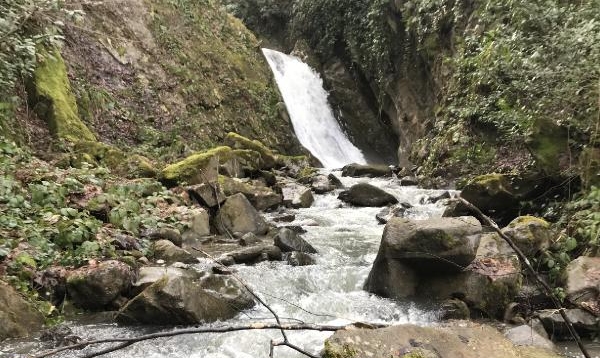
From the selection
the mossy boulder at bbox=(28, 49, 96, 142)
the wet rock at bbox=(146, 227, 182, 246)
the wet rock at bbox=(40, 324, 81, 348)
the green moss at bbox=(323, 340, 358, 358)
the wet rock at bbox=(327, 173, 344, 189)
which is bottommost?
the green moss at bbox=(323, 340, 358, 358)

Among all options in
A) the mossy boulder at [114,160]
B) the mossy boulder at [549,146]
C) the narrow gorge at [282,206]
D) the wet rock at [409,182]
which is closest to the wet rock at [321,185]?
the narrow gorge at [282,206]

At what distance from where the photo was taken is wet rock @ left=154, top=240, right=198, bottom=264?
21.3ft

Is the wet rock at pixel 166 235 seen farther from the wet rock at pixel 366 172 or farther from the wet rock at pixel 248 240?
the wet rock at pixel 366 172

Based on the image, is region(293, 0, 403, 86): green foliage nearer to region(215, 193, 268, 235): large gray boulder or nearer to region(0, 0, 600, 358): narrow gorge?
region(0, 0, 600, 358): narrow gorge

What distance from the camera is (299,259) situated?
670 cm

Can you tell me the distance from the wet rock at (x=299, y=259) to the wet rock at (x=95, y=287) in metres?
2.30

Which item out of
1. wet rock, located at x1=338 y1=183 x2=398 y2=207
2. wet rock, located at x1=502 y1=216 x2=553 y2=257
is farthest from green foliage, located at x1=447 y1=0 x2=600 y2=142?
wet rock, located at x1=338 y1=183 x2=398 y2=207

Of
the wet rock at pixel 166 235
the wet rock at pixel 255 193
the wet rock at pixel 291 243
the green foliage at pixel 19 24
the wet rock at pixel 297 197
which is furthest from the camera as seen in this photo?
the wet rock at pixel 297 197

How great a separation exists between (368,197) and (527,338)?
21.6ft

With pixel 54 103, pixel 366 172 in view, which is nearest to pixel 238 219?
pixel 54 103

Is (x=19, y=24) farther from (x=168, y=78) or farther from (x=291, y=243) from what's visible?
(x=168, y=78)

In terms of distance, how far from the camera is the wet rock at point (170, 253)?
6496mm

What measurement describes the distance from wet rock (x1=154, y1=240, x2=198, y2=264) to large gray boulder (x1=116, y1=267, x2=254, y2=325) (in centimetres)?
123

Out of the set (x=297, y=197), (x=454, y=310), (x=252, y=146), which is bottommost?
(x=454, y=310)
